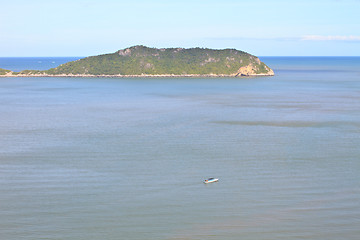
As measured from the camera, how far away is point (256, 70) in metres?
179

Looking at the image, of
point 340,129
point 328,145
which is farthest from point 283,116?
point 328,145

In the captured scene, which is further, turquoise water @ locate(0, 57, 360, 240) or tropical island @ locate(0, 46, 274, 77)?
tropical island @ locate(0, 46, 274, 77)

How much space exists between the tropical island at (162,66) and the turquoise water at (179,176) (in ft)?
378

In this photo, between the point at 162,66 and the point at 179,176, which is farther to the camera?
the point at 162,66

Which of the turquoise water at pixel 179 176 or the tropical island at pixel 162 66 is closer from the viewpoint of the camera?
the turquoise water at pixel 179 176

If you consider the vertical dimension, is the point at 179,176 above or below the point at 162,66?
below

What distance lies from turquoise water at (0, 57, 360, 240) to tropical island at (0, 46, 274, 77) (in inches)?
4532

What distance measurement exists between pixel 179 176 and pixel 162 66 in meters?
153

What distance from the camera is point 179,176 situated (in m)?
34.3

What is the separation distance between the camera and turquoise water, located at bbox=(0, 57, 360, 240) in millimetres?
25734

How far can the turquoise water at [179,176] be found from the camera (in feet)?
84.4

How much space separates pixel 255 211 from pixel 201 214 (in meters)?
3.24

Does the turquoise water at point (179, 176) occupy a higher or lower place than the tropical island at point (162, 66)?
lower

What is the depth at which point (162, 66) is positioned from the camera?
185 meters
